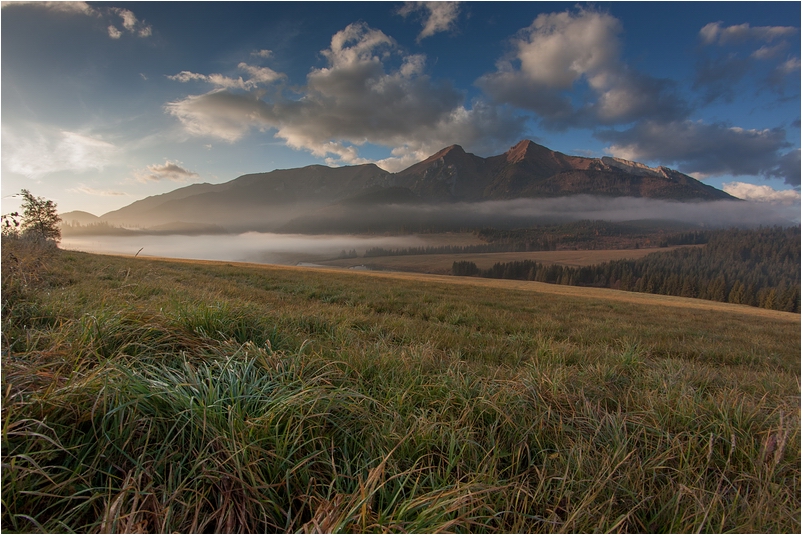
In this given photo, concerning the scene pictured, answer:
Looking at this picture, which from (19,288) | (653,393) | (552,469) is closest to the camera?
(552,469)

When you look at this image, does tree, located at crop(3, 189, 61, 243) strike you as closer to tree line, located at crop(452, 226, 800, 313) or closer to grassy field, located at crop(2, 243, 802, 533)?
grassy field, located at crop(2, 243, 802, 533)

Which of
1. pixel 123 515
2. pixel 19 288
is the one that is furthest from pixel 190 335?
pixel 19 288

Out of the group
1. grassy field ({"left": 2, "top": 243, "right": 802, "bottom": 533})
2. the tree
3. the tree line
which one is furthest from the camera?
the tree line

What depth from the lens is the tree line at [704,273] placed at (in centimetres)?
11106

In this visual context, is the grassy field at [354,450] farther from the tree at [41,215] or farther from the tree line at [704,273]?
the tree line at [704,273]

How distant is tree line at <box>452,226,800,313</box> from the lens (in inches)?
4373

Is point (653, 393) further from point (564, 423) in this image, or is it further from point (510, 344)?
point (510, 344)

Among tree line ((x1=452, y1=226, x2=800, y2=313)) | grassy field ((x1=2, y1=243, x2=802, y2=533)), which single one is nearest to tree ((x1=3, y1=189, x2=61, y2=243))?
grassy field ((x1=2, y1=243, x2=802, y2=533))

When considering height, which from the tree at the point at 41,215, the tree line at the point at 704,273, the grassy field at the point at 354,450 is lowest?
the tree line at the point at 704,273

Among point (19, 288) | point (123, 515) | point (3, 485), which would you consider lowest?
point (123, 515)

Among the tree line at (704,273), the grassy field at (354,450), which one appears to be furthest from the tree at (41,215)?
the tree line at (704,273)

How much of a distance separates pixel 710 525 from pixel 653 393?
168 cm

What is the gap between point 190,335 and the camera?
3.91 meters

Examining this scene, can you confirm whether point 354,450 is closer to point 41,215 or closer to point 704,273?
point 41,215
